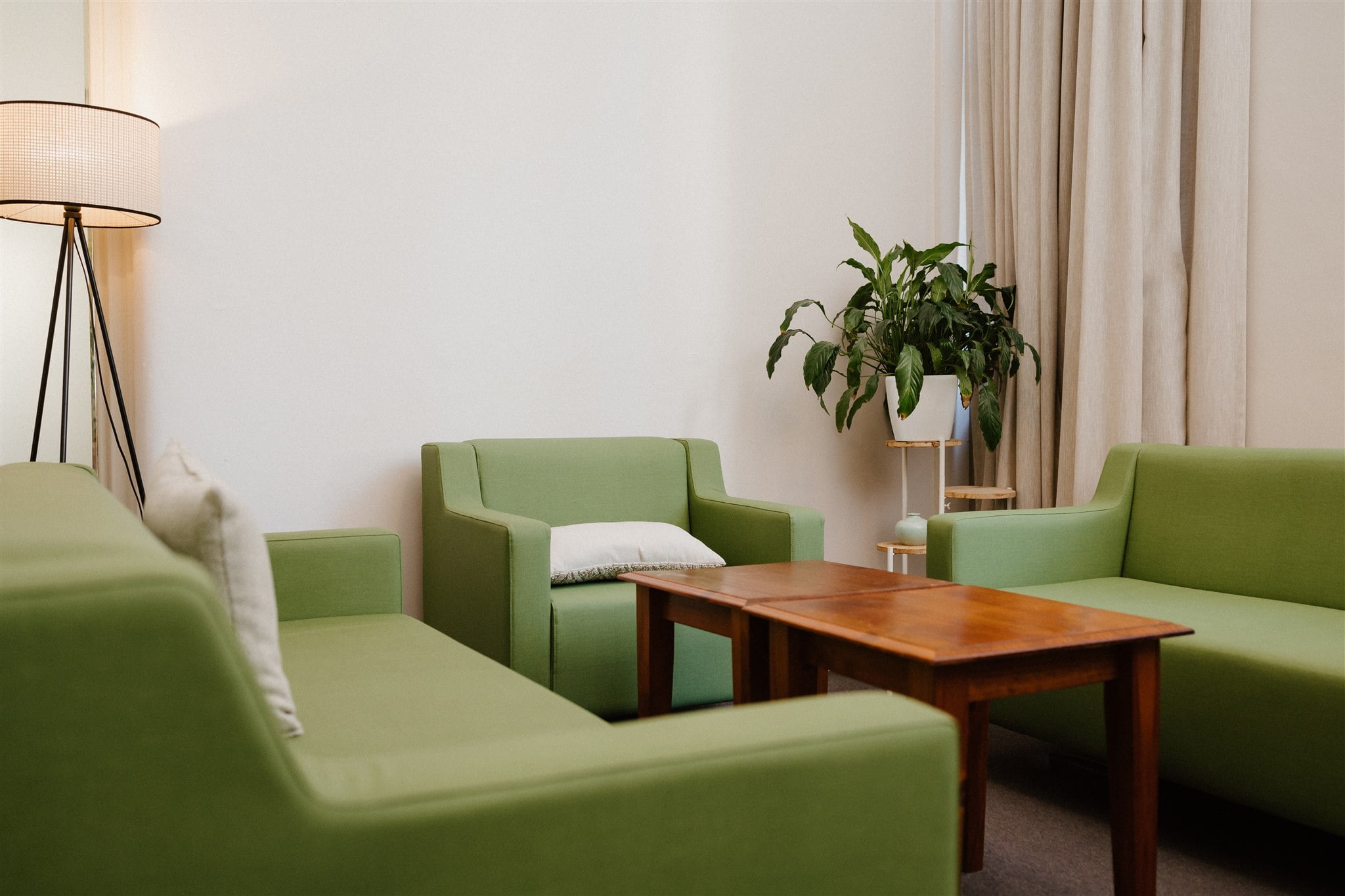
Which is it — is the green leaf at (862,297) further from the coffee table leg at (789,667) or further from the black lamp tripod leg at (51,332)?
the black lamp tripod leg at (51,332)

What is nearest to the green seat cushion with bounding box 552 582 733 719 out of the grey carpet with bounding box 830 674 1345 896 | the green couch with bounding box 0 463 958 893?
the grey carpet with bounding box 830 674 1345 896

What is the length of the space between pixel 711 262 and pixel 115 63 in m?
2.03

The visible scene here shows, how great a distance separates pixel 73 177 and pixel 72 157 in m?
0.05

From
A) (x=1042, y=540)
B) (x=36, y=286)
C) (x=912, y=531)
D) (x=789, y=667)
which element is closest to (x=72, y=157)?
(x=36, y=286)

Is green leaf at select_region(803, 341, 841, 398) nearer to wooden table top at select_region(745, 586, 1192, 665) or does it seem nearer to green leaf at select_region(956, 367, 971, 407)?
green leaf at select_region(956, 367, 971, 407)

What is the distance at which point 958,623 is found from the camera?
5.67 feet

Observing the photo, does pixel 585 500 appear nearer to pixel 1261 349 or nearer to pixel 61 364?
pixel 61 364

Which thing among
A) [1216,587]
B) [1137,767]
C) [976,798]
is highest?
[1216,587]

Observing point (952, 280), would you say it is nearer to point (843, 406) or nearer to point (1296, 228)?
point (843, 406)

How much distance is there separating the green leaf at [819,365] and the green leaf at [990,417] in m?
0.55

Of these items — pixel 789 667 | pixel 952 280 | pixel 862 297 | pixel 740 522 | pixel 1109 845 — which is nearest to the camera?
pixel 789 667

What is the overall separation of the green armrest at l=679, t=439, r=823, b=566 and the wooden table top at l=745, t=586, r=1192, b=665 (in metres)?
0.91

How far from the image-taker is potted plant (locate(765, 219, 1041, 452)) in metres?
3.73

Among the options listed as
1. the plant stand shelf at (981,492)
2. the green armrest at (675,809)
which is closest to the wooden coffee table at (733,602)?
the green armrest at (675,809)
